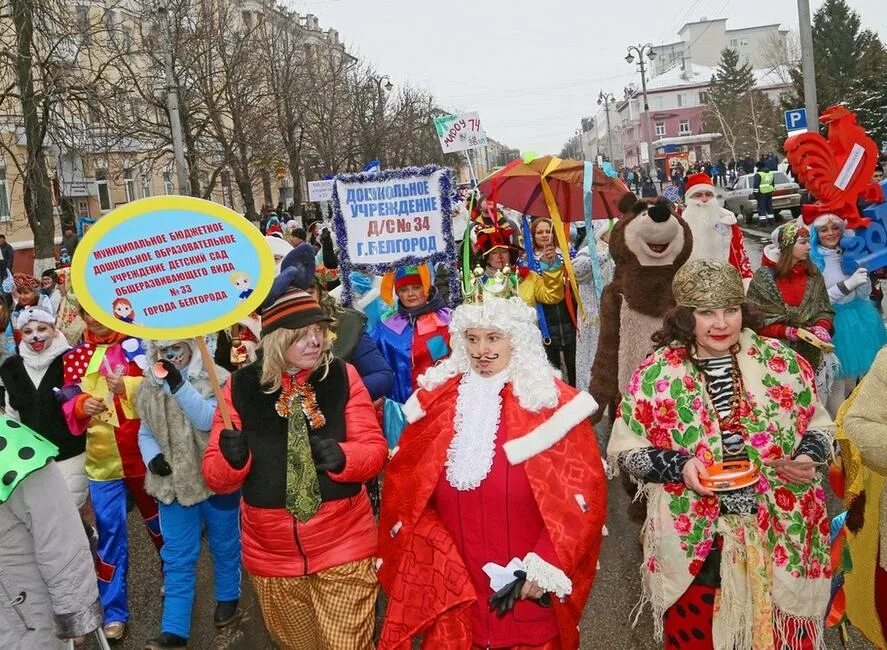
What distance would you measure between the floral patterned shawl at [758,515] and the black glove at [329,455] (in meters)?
1.08

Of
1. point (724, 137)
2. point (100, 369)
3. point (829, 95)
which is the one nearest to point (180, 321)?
point (100, 369)

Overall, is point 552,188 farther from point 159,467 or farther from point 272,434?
point 272,434

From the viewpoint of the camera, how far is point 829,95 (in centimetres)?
4194

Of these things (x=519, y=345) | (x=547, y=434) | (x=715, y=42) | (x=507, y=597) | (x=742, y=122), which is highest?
(x=715, y=42)

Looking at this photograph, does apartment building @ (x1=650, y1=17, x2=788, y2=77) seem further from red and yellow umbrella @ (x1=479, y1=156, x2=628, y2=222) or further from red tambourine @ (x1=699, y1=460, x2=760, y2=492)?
red tambourine @ (x1=699, y1=460, x2=760, y2=492)

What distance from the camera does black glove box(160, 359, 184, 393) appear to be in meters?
3.76

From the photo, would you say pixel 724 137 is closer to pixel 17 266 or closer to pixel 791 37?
pixel 791 37

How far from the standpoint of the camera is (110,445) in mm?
4414

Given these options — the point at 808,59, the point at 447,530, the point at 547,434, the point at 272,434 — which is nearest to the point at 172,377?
the point at 272,434

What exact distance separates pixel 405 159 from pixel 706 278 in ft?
116

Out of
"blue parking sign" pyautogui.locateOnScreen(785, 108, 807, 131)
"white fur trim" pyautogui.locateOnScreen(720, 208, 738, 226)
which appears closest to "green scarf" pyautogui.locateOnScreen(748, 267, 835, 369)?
"white fur trim" pyautogui.locateOnScreen(720, 208, 738, 226)

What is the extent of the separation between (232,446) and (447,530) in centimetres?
83

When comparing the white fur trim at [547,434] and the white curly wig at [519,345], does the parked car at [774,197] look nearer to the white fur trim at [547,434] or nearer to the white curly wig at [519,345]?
the white curly wig at [519,345]

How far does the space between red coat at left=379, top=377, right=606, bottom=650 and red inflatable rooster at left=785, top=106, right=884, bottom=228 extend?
2.41 m
